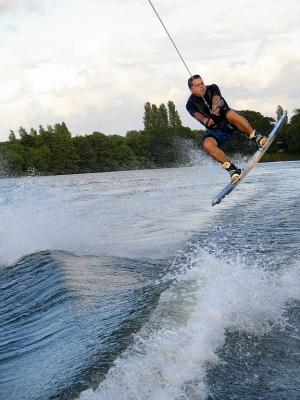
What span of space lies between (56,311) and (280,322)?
9.90 ft

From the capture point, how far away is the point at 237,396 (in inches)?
202

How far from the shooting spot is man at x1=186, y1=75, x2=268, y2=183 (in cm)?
880

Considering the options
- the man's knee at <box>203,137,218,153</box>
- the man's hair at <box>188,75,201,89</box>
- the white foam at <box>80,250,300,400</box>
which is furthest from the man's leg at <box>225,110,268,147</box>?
the white foam at <box>80,250,300,400</box>

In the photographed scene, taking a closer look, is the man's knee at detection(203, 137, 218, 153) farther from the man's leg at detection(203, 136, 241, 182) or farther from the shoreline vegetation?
the shoreline vegetation

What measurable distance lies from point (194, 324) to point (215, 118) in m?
3.48

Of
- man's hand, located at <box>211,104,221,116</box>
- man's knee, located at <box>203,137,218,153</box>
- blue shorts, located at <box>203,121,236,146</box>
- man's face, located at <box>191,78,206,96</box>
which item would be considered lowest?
man's knee, located at <box>203,137,218,153</box>

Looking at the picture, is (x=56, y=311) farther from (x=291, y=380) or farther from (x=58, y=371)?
(x=291, y=380)

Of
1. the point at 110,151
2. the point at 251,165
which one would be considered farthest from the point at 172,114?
the point at 251,165

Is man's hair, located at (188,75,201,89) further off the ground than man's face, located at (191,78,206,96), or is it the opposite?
man's hair, located at (188,75,201,89)

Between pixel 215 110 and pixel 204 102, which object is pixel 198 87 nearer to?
pixel 204 102

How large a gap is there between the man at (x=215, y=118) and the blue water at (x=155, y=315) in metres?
1.61

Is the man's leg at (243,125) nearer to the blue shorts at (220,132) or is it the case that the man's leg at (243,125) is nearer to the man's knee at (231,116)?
the man's knee at (231,116)

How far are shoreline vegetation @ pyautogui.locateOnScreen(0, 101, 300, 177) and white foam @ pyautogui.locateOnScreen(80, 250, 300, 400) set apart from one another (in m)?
73.0

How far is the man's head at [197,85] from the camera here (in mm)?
8719
